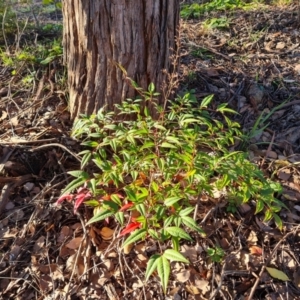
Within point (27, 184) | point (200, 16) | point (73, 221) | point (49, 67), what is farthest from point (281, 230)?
point (200, 16)

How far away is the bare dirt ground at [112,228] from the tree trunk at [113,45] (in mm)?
241

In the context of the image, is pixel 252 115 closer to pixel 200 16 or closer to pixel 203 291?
pixel 203 291

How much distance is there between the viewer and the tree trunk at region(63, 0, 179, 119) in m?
2.19

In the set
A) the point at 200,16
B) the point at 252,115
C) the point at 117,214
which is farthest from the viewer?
the point at 200,16

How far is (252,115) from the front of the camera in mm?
2832

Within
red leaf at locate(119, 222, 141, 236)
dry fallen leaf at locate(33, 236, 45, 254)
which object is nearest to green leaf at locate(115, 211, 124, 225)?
red leaf at locate(119, 222, 141, 236)

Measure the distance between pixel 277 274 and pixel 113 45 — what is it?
1.55 m

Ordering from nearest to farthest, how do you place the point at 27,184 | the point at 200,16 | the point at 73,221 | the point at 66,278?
1. the point at 66,278
2. the point at 73,221
3. the point at 27,184
4. the point at 200,16

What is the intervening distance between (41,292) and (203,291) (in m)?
0.80

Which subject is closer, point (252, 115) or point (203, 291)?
point (203, 291)

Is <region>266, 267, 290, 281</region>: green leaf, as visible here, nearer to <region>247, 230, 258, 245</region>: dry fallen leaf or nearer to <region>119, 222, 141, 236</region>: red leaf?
<region>247, 230, 258, 245</region>: dry fallen leaf

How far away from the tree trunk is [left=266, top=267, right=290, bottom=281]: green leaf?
4.26ft

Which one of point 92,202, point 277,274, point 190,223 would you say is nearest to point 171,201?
Result: point 190,223

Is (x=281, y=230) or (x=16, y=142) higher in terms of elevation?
(x=16, y=142)
